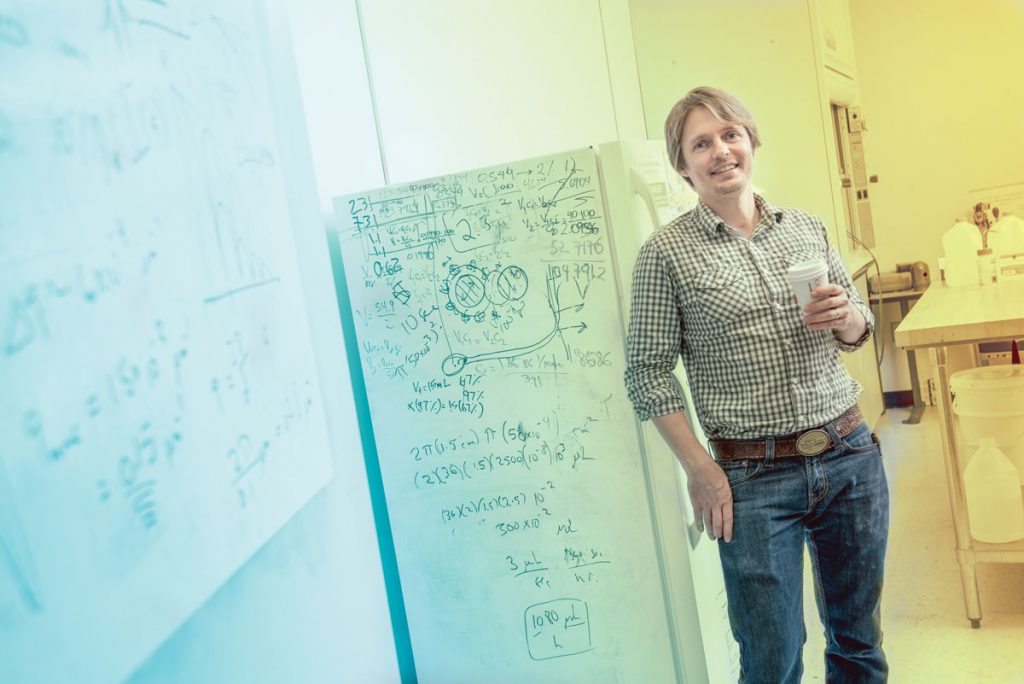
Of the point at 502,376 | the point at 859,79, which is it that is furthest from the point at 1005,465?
the point at 859,79

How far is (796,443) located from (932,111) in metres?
4.17

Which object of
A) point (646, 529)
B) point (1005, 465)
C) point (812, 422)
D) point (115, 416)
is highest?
point (115, 416)

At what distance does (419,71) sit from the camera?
248cm

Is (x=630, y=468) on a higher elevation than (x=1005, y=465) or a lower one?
higher

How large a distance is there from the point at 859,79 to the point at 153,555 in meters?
5.08

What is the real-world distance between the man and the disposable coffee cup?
0.04 m

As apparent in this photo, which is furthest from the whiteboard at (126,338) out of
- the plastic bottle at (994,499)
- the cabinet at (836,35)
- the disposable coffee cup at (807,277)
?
the cabinet at (836,35)

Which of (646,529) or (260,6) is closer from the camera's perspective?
(260,6)

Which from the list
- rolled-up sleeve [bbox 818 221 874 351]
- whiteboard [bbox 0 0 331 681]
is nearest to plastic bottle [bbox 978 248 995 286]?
rolled-up sleeve [bbox 818 221 874 351]

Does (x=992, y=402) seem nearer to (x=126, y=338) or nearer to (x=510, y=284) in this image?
(x=510, y=284)

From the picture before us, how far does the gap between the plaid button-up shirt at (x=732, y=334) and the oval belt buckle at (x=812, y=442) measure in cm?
2

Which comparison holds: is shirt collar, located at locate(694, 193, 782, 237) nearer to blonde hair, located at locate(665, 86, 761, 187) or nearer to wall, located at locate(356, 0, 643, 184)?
blonde hair, located at locate(665, 86, 761, 187)

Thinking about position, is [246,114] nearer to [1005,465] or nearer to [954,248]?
[1005,465]

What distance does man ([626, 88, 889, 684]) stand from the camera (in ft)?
5.30
